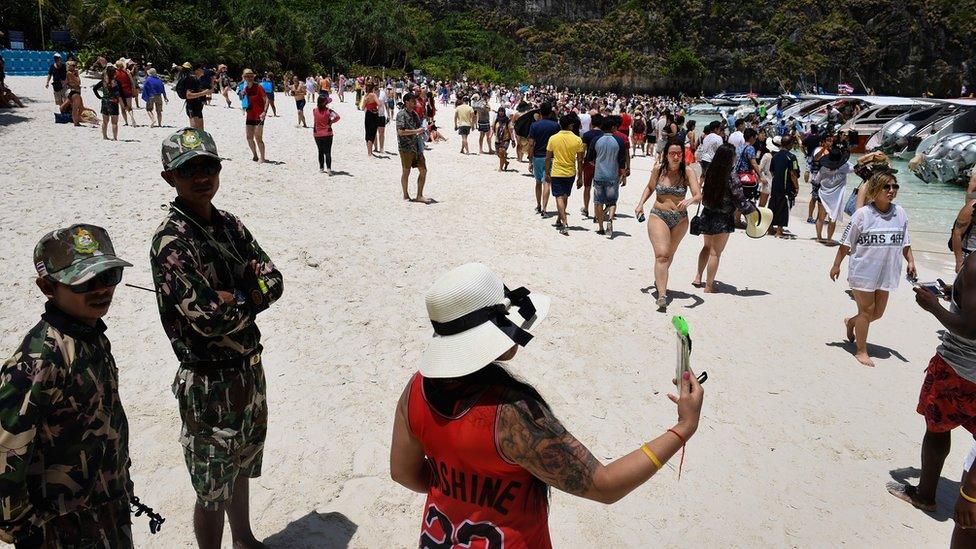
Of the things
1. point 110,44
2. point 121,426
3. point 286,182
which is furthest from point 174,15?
point 121,426

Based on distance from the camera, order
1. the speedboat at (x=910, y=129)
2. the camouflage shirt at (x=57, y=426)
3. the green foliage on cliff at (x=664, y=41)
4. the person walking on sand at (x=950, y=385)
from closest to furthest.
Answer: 1. the camouflage shirt at (x=57, y=426)
2. the person walking on sand at (x=950, y=385)
3. the speedboat at (x=910, y=129)
4. the green foliage on cliff at (x=664, y=41)

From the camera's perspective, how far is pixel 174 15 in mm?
35062

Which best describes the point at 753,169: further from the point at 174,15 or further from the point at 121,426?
the point at 174,15

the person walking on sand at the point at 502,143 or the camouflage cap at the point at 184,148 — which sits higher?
the camouflage cap at the point at 184,148

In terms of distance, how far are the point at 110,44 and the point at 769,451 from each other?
34.2m

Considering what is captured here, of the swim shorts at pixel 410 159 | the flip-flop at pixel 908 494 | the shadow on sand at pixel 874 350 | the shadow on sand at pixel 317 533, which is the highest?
the swim shorts at pixel 410 159

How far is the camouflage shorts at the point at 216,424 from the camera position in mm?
2646

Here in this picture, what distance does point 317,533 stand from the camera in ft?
11.5

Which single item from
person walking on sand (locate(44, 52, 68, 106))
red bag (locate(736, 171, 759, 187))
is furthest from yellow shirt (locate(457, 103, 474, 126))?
person walking on sand (locate(44, 52, 68, 106))

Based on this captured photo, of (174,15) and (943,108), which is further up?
(174,15)

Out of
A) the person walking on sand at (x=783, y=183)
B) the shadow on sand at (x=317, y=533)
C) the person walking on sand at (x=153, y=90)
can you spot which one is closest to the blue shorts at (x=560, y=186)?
the person walking on sand at (x=783, y=183)

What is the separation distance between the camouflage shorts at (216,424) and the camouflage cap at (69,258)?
698mm

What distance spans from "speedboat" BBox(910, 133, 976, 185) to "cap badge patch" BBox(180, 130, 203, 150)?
24.1 metres

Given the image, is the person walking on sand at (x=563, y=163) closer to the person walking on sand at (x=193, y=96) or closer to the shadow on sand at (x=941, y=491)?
the shadow on sand at (x=941, y=491)
